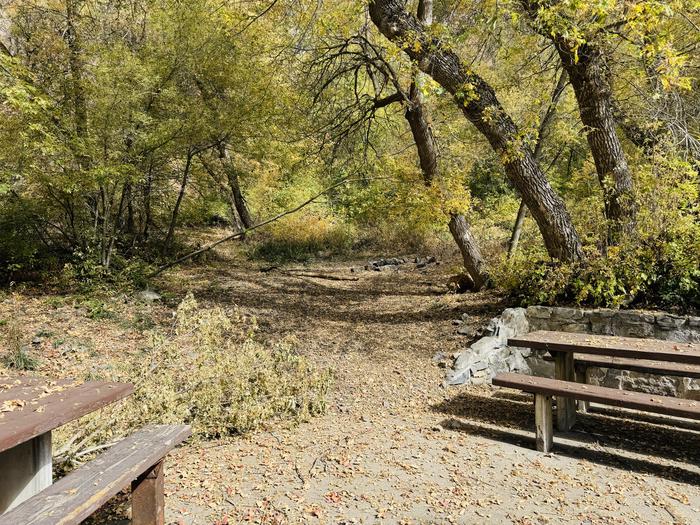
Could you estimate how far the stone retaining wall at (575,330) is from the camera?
5.24 meters

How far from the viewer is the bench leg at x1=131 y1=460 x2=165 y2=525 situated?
2418 millimetres

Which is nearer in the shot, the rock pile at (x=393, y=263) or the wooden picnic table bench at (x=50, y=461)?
the wooden picnic table bench at (x=50, y=461)

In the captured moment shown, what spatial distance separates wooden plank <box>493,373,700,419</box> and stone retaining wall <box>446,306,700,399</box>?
1612 millimetres

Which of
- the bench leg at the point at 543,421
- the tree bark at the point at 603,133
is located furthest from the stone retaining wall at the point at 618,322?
the bench leg at the point at 543,421

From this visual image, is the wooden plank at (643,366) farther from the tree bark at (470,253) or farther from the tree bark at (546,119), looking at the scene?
the tree bark at (470,253)

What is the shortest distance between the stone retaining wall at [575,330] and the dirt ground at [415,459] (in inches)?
15.4

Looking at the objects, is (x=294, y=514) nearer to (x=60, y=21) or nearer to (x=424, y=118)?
(x=424, y=118)

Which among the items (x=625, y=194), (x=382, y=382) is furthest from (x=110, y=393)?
(x=625, y=194)

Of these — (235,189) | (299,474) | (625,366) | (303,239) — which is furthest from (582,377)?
(303,239)

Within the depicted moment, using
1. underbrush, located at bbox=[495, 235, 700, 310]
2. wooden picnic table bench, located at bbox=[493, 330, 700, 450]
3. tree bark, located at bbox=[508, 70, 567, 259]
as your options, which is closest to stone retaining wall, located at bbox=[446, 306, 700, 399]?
underbrush, located at bbox=[495, 235, 700, 310]

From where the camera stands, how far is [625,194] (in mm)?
6066

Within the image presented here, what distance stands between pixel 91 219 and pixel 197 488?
6868mm

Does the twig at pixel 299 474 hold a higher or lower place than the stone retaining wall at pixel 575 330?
lower

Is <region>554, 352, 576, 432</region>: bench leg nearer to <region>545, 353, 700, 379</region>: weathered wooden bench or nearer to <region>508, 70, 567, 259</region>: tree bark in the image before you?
<region>545, 353, 700, 379</region>: weathered wooden bench
